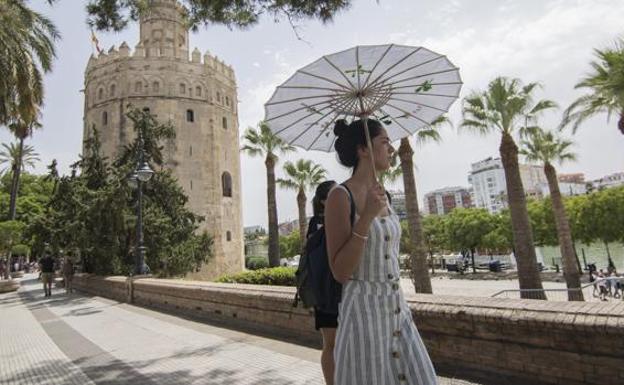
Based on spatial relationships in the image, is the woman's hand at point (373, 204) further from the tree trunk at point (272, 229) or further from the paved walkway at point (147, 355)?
the tree trunk at point (272, 229)

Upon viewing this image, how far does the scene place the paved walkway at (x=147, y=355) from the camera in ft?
14.7

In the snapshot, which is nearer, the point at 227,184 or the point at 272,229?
the point at 272,229

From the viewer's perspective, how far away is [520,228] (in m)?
14.0

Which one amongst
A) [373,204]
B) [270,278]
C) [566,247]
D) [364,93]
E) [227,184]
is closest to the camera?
[373,204]

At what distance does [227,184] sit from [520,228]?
76.3 feet

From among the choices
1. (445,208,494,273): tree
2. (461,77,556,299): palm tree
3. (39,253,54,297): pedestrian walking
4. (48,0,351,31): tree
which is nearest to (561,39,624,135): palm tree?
(461,77,556,299): palm tree

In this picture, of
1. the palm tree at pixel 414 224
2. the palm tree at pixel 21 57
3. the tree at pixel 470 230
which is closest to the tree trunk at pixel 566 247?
the palm tree at pixel 414 224

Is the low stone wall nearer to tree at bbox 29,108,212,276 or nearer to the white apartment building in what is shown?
tree at bbox 29,108,212,276

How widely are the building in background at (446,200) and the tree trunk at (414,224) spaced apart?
164 m

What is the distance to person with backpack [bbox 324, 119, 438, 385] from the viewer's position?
1.80 meters

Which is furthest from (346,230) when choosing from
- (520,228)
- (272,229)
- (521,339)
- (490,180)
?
(490,180)

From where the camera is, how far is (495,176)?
165500mm

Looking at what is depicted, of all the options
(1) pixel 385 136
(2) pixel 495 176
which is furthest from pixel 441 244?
(2) pixel 495 176

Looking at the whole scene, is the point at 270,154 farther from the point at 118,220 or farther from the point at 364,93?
the point at 364,93
